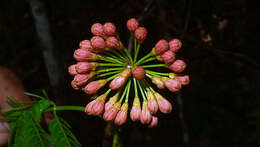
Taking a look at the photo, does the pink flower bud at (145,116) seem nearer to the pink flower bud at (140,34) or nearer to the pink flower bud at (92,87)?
the pink flower bud at (92,87)

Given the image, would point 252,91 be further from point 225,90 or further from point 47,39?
point 47,39

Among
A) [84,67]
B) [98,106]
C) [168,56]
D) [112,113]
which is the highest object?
[84,67]

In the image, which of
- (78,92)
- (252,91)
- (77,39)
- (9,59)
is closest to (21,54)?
(9,59)

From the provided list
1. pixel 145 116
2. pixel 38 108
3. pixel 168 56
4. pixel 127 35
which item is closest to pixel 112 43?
pixel 168 56

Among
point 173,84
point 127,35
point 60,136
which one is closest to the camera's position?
A: point 173,84

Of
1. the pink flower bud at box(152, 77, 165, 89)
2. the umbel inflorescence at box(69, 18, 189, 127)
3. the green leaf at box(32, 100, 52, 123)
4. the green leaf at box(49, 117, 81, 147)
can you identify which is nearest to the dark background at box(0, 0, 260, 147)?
the green leaf at box(49, 117, 81, 147)

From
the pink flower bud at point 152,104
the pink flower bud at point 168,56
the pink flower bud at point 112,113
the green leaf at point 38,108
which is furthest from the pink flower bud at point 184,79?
the green leaf at point 38,108

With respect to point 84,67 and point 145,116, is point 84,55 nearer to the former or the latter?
point 84,67
